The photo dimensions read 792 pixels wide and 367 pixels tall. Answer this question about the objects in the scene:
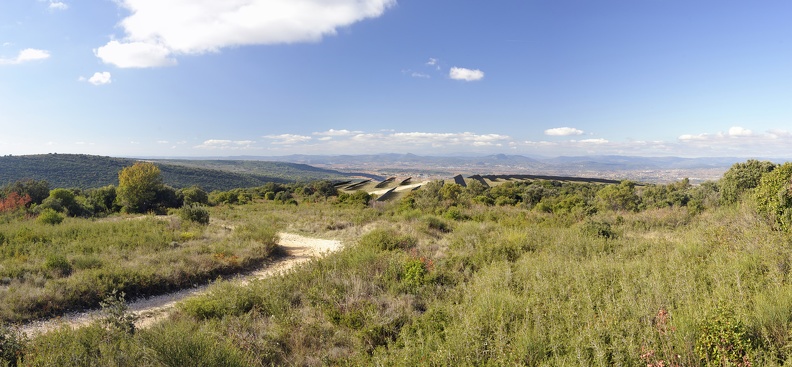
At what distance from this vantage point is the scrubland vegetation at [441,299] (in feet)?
13.8

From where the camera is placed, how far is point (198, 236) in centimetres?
1462

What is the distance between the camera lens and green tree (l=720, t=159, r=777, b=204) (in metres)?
18.7

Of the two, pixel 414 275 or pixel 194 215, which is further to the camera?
pixel 194 215

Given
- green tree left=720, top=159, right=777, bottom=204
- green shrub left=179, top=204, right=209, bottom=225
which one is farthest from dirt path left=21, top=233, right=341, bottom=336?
green tree left=720, top=159, right=777, bottom=204

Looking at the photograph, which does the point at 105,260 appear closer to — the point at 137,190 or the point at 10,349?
the point at 10,349

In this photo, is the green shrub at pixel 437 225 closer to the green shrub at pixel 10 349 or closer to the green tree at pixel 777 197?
the green tree at pixel 777 197

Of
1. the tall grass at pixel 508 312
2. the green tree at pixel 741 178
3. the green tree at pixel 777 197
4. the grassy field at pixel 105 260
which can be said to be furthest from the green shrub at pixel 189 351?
the green tree at pixel 741 178

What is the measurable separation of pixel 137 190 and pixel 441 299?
33.8 meters

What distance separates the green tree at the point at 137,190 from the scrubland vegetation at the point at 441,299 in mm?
17610

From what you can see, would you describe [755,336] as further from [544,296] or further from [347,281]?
[347,281]

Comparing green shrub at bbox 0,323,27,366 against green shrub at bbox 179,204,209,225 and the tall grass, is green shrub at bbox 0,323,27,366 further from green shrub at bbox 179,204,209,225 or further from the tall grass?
green shrub at bbox 179,204,209,225

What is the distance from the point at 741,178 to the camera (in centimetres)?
1956

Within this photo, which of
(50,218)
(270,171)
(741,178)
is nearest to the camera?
(50,218)

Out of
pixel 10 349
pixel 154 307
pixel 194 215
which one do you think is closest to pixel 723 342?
pixel 10 349
